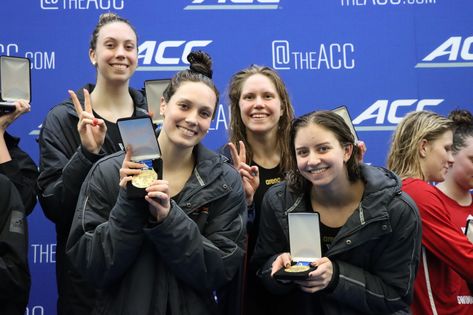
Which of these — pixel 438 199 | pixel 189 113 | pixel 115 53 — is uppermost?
pixel 115 53

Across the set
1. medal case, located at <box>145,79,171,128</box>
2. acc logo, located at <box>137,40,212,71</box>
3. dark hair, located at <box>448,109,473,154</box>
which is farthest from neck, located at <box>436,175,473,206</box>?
acc logo, located at <box>137,40,212,71</box>

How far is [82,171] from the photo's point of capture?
7.89ft

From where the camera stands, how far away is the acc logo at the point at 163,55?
3893 millimetres

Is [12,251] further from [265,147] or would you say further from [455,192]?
[455,192]

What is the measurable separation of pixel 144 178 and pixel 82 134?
59 centimetres

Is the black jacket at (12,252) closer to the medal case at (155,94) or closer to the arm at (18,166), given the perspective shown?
the arm at (18,166)

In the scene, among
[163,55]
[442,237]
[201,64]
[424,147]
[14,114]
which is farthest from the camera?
[163,55]

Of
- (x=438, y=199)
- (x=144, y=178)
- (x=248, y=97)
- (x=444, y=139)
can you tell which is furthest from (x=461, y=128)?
(x=144, y=178)

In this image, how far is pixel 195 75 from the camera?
2377mm

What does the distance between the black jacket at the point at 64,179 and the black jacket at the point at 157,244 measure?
292 mm

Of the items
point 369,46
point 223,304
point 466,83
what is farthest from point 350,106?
point 223,304

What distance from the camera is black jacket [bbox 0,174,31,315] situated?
7.38 ft

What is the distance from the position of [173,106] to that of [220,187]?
331 mm

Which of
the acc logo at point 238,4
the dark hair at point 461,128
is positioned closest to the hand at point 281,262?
the dark hair at point 461,128
